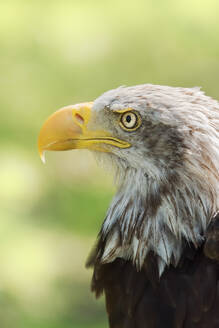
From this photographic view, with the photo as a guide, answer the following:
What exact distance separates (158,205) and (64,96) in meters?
4.81

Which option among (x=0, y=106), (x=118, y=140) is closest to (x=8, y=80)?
(x=0, y=106)

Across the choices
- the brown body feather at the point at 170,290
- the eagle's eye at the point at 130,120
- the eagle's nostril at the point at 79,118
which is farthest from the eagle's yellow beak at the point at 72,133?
the brown body feather at the point at 170,290

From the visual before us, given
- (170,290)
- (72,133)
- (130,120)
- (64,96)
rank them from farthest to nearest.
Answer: (64,96)
(72,133)
(130,120)
(170,290)

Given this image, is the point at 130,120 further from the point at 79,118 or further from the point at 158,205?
the point at 158,205

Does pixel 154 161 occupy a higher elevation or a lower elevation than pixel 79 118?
lower

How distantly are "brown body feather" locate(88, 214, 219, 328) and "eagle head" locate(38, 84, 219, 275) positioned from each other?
1.8 inches

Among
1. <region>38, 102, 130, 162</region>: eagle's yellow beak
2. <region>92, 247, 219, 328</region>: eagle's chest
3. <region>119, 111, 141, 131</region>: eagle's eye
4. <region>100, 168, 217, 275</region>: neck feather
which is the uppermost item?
<region>38, 102, 130, 162</region>: eagle's yellow beak

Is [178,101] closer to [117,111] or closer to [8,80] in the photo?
[117,111]

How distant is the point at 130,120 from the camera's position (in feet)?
10.3

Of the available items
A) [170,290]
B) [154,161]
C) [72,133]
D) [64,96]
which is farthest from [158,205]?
[64,96]

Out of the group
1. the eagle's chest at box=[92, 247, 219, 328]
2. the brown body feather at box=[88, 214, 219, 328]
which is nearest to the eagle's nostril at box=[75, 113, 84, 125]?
the brown body feather at box=[88, 214, 219, 328]

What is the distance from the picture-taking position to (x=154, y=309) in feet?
9.93

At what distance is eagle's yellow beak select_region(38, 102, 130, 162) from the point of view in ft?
10.8

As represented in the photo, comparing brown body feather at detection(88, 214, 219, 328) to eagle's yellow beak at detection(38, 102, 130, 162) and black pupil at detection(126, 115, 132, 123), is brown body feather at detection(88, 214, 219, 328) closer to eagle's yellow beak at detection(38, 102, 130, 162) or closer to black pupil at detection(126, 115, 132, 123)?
→ eagle's yellow beak at detection(38, 102, 130, 162)
